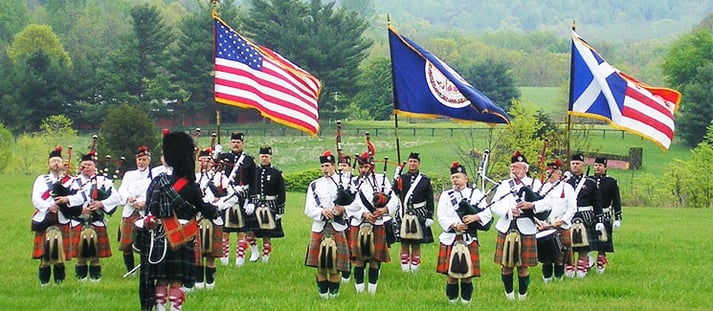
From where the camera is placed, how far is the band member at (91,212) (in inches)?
653

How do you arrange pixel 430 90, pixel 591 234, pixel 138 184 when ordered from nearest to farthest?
pixel 430 90
pixel 138 184
pixel 591 234

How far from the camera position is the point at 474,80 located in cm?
9962

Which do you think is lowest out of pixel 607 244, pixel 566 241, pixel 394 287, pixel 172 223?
pixel 394 287

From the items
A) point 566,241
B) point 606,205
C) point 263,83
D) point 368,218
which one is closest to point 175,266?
point 368,218

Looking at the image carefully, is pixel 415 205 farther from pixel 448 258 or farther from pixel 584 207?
pixel 448 258

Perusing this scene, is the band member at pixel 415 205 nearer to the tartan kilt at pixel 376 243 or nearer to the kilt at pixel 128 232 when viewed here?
the tartan kilt at pixel 376 243

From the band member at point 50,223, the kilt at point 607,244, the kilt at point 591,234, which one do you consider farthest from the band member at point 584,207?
the band member at point 50,223

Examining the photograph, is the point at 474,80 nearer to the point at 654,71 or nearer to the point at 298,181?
the point at 298,181

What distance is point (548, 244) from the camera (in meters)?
17.3

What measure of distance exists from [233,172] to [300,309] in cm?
453

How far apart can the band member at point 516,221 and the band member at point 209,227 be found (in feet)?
12.7

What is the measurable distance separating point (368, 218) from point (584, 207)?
4.21 meters

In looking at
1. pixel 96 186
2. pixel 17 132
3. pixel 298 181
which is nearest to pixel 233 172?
pixel 96 186

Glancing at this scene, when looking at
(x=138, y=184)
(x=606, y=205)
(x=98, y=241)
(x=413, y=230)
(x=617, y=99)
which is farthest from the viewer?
(x=606, y=205)
